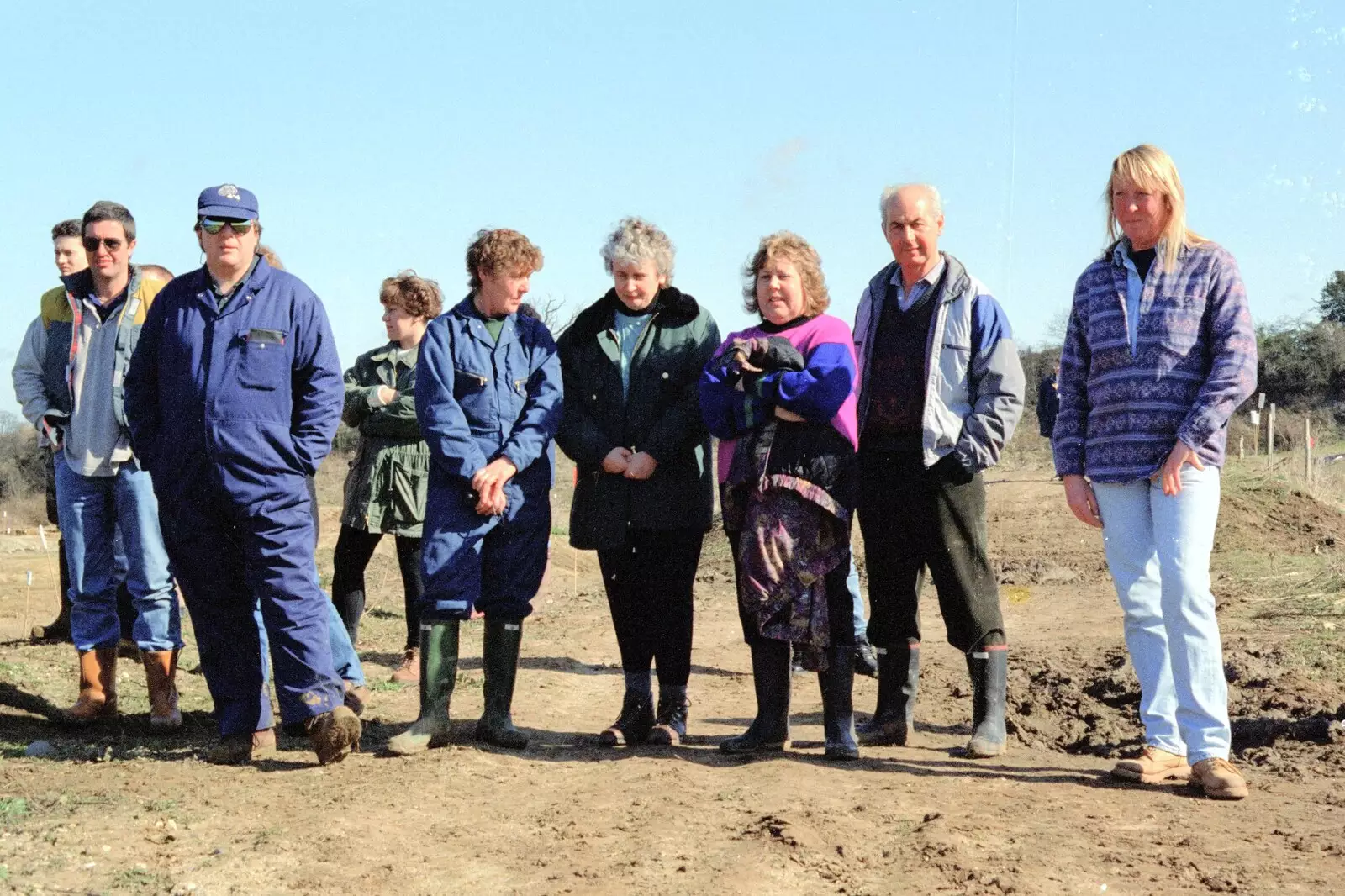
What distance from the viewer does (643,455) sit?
5.58 metres

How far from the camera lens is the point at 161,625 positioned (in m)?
5.98

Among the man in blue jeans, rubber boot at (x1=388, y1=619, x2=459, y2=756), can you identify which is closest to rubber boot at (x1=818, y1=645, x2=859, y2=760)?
rubber boot at (x1=388, y1=619, x2=459, y2=756)

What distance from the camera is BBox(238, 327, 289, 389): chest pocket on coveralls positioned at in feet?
16.9

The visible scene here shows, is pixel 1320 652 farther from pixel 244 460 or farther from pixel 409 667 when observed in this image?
pixel 244 460

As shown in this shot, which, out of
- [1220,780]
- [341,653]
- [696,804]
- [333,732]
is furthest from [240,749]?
[1220,780]

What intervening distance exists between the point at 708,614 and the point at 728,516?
5.28 m

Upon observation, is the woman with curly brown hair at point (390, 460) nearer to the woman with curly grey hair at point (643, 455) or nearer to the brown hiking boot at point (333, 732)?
the woman with curly grey hair at point (643, 455)

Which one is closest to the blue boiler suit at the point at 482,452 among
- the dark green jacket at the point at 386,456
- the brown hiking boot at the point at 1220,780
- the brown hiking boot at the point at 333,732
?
the brown hiking boot at the point at 333,732

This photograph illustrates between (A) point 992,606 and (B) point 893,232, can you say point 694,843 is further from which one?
(B) point 893,232

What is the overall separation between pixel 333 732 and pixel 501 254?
1.96 meters

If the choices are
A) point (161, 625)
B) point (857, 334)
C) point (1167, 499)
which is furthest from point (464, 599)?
point (1167, 499)

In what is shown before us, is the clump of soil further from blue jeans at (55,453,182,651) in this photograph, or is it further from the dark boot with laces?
blue jeans at (55,453,182,651)

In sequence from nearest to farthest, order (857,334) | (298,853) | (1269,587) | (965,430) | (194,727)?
(298,853) → (965,430) → (857,334) → (194,727) → (1269,587)

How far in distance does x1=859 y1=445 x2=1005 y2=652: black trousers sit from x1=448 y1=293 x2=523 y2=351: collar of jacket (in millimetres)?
1504
